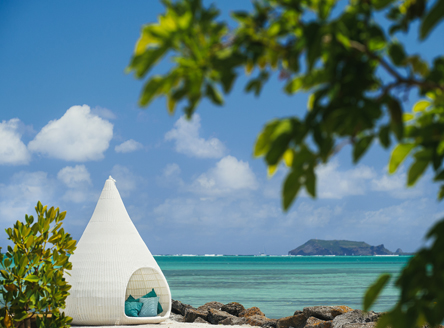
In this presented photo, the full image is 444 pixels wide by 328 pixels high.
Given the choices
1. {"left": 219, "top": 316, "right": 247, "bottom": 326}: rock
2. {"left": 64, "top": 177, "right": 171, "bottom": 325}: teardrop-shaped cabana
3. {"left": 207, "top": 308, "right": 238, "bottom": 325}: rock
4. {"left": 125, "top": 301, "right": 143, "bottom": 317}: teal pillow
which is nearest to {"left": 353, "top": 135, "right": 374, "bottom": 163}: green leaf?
{"left": 64, "top": 177, "right": 171, "bottom": 325}: teardrop-shaped cabana

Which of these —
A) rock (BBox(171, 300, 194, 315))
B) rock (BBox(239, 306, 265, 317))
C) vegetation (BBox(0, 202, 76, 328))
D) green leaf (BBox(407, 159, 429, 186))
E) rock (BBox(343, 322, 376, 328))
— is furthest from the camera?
rock (BBox(171, 300, 194, 315))

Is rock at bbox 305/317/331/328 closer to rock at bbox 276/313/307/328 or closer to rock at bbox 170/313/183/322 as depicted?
rock at bbox 276/313/307/328

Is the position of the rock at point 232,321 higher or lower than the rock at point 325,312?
lower

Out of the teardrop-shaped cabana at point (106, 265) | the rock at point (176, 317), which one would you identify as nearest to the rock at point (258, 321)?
the teardrop-shaped cabana at point (106, 265)

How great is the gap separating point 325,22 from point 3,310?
4.93 m

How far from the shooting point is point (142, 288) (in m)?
12.9

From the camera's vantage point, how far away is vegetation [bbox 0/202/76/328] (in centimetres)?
483

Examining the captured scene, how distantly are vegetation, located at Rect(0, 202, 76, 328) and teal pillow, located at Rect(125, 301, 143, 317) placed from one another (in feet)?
21.1

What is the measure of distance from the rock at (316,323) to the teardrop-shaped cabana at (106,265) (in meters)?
3.35

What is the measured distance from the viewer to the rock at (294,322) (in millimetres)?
11609

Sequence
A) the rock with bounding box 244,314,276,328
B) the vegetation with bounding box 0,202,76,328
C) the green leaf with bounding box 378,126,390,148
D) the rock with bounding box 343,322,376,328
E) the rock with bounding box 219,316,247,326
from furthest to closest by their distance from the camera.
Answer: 1. the rock with bounding box 219,316,247,326
2. the rock with bounding box 244,314,276,328
3. the rock with bounding box 343,322,376,328
4. the vegetation with bounding box 0,202,76,328
5. the green leaf with bounding box 378,126,390,148

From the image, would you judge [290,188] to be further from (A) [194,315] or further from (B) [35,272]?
(A) [194,315]

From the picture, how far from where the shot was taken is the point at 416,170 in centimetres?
111

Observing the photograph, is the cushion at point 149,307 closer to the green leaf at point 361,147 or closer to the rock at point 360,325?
the rock at point 360,325
